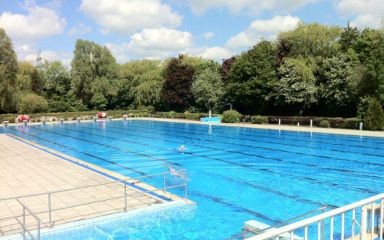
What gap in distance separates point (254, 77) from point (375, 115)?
11544 millimetres

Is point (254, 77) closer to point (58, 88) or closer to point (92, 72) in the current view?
point (92, 72)

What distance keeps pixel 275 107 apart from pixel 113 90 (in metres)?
23.7

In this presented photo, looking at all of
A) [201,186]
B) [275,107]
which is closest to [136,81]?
[275,107]

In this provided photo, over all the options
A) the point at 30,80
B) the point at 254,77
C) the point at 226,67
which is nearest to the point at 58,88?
the point at 30,80

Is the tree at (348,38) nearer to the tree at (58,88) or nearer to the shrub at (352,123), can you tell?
the shrub at (352,123)

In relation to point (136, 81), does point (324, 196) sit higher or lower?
lower

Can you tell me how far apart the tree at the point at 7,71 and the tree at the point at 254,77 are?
23089mm

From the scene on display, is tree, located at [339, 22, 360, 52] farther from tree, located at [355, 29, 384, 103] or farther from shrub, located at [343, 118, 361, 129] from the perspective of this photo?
shrub, located at [343, 118, 361, 129]

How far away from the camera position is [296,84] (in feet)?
93.5

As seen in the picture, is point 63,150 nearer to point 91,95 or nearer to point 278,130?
point 278,130

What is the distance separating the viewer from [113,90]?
156 ft

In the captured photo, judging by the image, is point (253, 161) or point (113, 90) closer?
A: point (253, 161)

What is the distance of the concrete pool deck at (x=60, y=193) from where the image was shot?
7.32 meters

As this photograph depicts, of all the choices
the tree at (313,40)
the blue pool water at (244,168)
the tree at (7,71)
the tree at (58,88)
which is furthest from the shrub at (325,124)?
the tree at (58,88)
